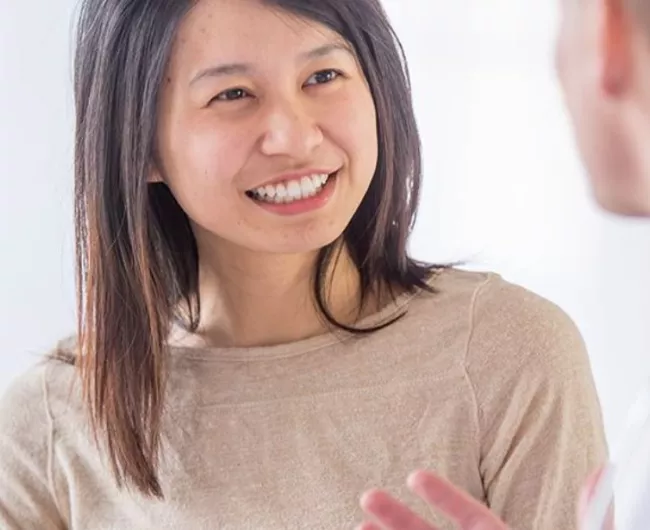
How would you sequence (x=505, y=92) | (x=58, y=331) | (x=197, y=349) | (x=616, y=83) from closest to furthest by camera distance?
(x=616, y=83)
(x=197, y=349)
(x=505, y=92)
(x=58, y=331)

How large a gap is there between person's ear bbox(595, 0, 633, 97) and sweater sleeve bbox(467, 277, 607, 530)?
541 millimetres

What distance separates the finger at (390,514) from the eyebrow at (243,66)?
0.38m

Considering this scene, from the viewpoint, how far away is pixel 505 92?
4.38ft

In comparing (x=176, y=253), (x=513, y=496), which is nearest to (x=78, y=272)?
(x=176, y=253)

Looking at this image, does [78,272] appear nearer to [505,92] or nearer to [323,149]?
[323,149]

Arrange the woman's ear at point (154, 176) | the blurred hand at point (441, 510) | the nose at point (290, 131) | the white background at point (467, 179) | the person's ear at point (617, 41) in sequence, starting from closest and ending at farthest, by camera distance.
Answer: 1. the person's ear at point (617, 41)
2. the blurred hand at point (441, 510)
3. the nose at point (290, 131)
4. the woman's ear at point (154, 176)
5. the white background at point (467, 179)

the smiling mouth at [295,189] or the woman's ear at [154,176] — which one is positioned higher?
the woman's ear at [154,176]

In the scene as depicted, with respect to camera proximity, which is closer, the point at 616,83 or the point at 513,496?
the point at 616,83

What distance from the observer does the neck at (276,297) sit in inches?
41.5

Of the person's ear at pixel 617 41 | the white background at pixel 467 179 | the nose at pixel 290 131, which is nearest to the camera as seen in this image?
the person's ear at pixel 617 41

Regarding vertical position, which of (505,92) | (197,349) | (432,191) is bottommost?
(197,349)

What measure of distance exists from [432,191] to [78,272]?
505 millimetres

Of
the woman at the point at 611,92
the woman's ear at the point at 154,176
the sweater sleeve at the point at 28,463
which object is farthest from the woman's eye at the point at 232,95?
the woman at the point at 611,92

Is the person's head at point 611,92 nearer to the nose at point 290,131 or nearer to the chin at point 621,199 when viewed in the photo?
the chin at point 621,199
